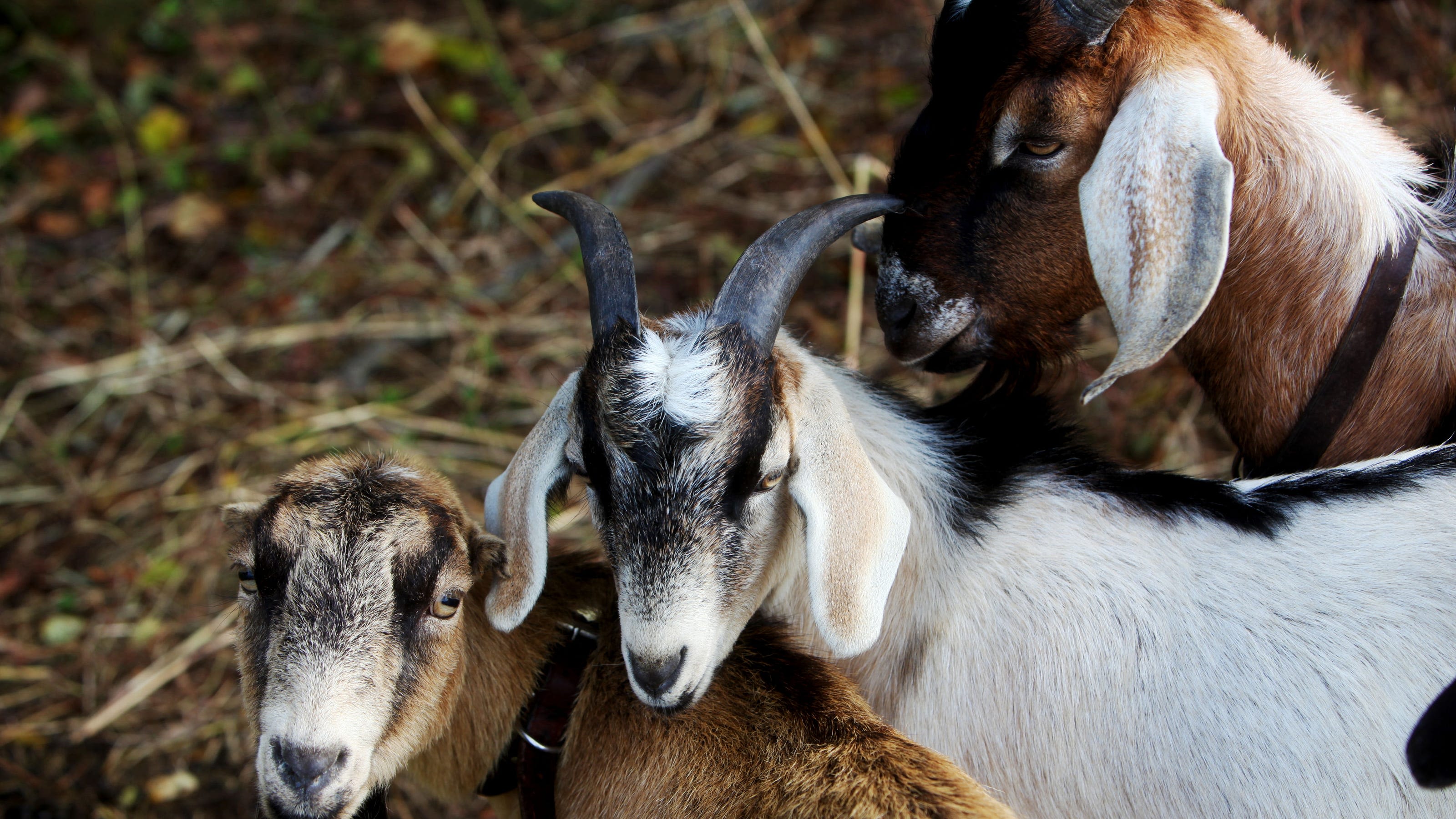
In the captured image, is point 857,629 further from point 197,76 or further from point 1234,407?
point 197,76

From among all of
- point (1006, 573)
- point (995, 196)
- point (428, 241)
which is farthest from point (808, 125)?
point (1006, 573)

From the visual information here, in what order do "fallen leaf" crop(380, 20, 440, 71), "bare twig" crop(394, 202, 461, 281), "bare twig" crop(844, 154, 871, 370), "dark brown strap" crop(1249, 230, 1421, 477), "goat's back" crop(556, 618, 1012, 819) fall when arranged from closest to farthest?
1. "goat's back" crop(556, 618, 1012, 819)
2. "dark brown strap" crop(1249, 230, 1421, 477)
3. "bare twig" crop(844, 154, 871, 370)
4. "bare twig" crop(394, 202, 461, 281)
5. "fallen leaf" crop(380, 20, 440, 71)

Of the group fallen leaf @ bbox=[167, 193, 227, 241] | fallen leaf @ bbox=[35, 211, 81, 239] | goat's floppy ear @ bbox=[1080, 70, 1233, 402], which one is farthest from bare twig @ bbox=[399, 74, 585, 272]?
goat's floppy ear @ bbox=[1080, 70, 1233, 402]

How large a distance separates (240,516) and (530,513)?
2.26 feet

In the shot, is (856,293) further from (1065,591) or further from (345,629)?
(345,629)

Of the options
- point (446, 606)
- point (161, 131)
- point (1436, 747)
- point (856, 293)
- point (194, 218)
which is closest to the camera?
point (1436, 747)

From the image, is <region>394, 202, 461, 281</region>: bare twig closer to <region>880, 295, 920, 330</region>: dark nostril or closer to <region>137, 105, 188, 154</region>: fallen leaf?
<region>137, 105, 188, 154</region>: fallen leaf

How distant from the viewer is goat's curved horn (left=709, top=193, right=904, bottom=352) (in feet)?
7.59

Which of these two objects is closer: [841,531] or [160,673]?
[841,531]

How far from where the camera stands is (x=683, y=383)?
2.21 metres

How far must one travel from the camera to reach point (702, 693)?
2.26 m

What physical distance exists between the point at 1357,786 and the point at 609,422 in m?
1.66

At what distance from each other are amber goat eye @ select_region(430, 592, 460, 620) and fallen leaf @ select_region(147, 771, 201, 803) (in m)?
1.80

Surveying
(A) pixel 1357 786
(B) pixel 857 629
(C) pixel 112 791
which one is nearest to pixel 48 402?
(C) pixel 112 791
